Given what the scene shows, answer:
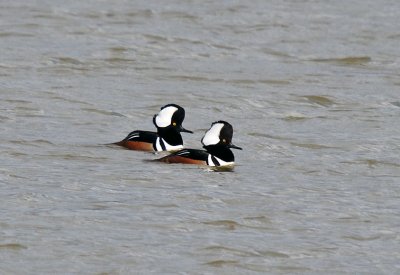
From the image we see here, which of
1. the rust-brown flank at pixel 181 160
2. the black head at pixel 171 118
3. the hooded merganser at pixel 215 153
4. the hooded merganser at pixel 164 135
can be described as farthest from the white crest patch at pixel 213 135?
the black head at pixel 171 118

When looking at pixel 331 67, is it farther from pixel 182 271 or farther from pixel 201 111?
pixel 182 271

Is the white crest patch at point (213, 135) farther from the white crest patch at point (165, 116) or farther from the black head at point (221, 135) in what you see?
the white crest patch at point (165, 116)

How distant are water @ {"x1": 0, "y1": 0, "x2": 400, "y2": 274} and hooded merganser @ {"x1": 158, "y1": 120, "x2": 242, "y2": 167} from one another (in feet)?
0.65

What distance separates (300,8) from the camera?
28812 mm

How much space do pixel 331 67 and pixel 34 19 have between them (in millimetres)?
6705

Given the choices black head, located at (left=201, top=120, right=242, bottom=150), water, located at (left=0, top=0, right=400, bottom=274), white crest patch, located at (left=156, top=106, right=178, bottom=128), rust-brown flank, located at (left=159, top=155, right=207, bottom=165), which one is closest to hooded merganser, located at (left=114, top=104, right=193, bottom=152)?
white crest patch, located at (left=156, top=106, right=178, bottom=128)

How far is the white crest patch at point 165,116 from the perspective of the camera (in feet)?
53.1

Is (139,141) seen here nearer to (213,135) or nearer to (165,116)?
(165,116)

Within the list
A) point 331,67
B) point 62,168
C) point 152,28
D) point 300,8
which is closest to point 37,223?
Result: point 62,168

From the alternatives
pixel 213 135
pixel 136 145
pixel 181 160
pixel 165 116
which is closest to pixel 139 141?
pixel 136 145

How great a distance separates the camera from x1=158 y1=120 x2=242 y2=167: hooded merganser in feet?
48.6

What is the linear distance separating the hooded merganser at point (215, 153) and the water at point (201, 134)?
0.20 meters

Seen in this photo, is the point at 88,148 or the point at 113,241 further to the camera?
the point at 88,148

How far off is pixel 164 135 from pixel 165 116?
0.25 m
